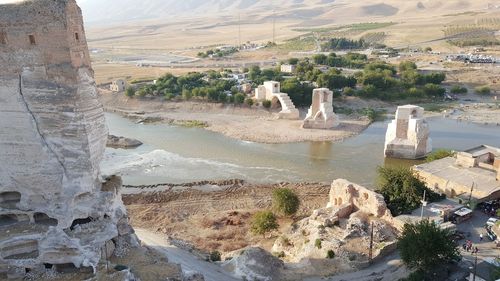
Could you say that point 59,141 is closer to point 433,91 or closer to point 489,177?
point 489,177

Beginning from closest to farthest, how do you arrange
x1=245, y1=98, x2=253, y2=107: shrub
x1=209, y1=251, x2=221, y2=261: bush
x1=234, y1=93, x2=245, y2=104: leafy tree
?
x1=209, y1=251, x2=221, y2=261: bush, x1=245, y1=98, x2=253, y2=107: shrub, x1=234, y1=93, x2=245, y2=104: leafy tree

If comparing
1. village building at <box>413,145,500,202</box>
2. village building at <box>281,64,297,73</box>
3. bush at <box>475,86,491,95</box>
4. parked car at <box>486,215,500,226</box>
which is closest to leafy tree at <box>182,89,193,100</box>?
village building at <box>281,64,297,73</box>

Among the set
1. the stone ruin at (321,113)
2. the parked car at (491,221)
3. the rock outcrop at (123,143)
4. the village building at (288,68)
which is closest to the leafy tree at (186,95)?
the rock outcrop at (123,143)

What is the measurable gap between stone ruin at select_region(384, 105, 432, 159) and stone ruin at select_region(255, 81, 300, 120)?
15633mm

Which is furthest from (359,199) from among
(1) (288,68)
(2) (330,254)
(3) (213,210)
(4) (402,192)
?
(1) (288,68)

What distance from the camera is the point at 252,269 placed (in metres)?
20.9

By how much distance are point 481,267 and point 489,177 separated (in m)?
11.7

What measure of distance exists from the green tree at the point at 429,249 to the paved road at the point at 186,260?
8092 millimetres

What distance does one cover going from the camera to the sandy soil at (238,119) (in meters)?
47.3

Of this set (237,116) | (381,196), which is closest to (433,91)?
(237,116)

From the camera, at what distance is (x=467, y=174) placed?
2881 cm

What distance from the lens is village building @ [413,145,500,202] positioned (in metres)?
26.4

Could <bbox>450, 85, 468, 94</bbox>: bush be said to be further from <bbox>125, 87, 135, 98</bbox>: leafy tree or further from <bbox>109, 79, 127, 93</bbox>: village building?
<bbox>109, 79, 127, 93</bbox>: village building

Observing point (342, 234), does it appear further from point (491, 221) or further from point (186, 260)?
point (186, 260)
